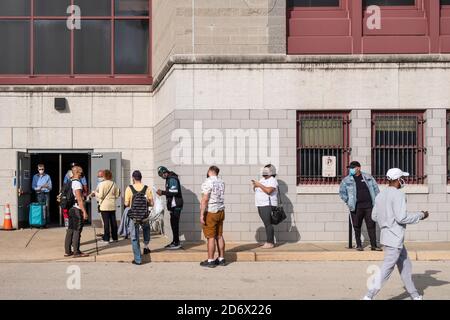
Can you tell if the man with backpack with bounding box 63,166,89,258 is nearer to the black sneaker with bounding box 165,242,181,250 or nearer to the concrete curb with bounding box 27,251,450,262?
the concrete curb with bounding box 27,251,450,262

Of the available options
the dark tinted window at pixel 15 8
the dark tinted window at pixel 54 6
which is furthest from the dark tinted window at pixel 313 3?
the dark tinted window at pixel 15 8

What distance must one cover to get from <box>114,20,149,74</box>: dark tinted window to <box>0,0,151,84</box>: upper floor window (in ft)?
0.09

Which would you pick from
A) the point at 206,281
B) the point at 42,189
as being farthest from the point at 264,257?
the point at 42,189

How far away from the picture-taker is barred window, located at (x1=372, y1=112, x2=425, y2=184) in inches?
569

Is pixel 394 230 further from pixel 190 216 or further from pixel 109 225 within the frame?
pixel 109 225

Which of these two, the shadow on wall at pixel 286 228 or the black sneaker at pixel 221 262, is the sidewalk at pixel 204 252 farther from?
the black sneaker at pixel 221 262

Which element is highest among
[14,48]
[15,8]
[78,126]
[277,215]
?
[15,8]

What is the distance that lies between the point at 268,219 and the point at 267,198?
0.43 m

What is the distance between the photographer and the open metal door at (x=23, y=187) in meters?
Answer: 17.1

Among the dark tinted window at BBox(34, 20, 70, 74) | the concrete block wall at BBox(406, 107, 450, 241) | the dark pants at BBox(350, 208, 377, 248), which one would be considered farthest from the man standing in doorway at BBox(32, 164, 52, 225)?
the concrete block wall at BBox(406, 107, 450, 241)

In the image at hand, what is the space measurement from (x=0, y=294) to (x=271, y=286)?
3937 mm

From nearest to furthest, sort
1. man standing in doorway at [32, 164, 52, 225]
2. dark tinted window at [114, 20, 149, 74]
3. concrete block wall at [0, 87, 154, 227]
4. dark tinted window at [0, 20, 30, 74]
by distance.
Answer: concrete block wall at [0, 87, 154, 227], man standing in doorway at [32, 164, 52, 225], dark tinted window at [0, 20, 30, 74], dark tinted window at [114, 20, 149, 74]

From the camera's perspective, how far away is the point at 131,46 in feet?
58.9

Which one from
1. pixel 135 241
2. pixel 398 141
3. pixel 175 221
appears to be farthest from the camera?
pixel 398 141
